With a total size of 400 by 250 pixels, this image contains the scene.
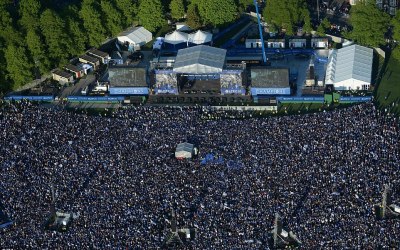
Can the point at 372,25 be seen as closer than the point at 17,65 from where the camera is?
No

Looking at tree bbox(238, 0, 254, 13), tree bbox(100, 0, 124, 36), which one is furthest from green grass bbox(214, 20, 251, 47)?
tree bbox(100, 0, 124, 36)

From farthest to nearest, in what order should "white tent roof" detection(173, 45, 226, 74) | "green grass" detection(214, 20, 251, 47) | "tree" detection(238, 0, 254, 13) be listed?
"tree" detection(238, 0, 254, 13)
"green grass" detection(214, 20, 251, 47)
"white tent roof" detection(173, 45, 226, 74)

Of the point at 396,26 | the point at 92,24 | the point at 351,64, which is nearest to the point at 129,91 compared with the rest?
the point at 92,24

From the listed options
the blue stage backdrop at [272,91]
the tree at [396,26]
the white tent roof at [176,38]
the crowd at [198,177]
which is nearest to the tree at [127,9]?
the white tent roof at [176,38]

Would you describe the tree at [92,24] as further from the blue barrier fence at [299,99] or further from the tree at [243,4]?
the blue barrier fence at [299,99]

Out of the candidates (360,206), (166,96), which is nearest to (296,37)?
(166,96)

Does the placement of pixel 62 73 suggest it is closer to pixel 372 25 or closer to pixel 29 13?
pixel 29 13

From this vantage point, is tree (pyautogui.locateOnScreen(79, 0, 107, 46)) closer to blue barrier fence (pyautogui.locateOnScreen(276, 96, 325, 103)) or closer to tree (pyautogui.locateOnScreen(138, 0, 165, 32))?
tree (pyautogui.locateOnScreen(138, 0, 165, 32))
